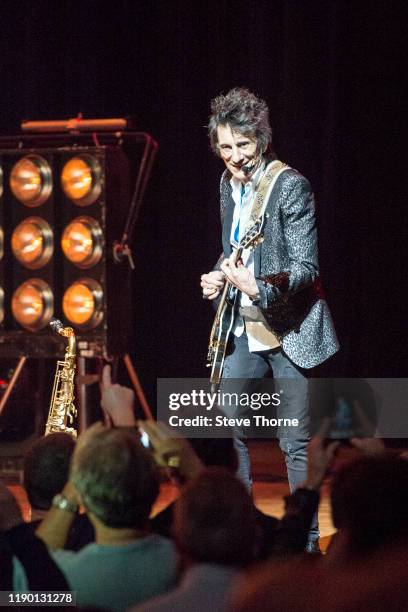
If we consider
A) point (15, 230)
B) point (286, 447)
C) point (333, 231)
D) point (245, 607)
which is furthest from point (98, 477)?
point (333, 231)

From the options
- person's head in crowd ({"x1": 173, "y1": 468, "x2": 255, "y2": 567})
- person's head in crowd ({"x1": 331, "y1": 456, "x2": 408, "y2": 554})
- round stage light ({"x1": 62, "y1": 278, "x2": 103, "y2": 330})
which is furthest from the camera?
round stage light ({"x1": 62, "y1": 278, "x2": 103, "y2": 330})

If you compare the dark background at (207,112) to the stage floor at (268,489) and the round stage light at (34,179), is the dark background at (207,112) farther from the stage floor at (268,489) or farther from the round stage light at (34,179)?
the round stage light at (34,179)

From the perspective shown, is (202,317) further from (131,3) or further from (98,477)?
(98,477)

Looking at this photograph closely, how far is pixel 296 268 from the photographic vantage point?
3447 millimetres

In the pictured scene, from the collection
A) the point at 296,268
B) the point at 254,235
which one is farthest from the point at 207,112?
the point at 296,268

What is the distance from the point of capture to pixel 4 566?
209cm

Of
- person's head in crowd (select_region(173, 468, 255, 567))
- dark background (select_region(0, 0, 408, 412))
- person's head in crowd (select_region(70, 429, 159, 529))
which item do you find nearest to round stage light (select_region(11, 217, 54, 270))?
dark background (select_region(0, 0, 408, 412))

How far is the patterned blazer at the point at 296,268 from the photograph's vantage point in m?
3.47

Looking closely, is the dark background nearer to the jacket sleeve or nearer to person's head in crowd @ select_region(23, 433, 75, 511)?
the jacket sleeve

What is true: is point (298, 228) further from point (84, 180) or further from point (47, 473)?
point (47, 473)

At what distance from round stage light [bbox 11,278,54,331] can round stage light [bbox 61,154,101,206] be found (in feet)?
1.19

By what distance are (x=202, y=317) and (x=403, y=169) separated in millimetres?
1449

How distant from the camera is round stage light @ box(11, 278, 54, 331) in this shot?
13.7ft

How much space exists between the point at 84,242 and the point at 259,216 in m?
0.89
